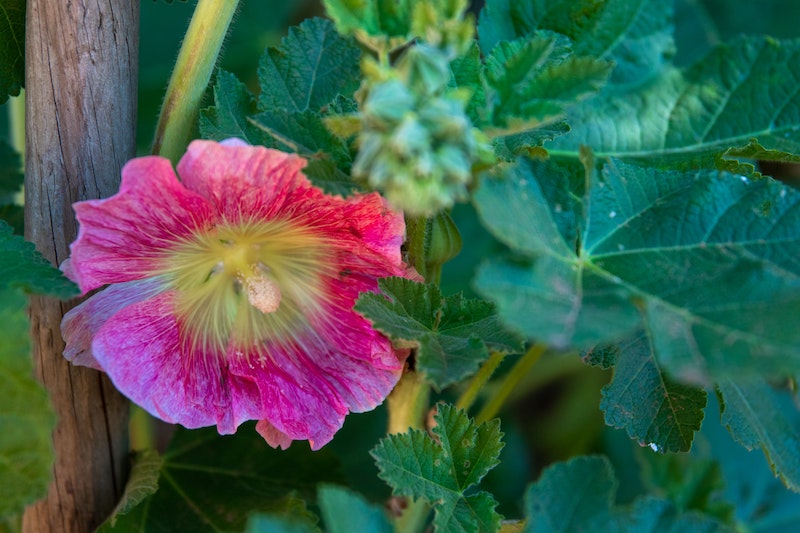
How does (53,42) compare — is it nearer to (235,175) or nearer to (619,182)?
(235,175)

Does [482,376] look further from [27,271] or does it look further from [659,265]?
[27,271]

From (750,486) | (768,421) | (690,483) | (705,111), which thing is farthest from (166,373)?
(750,486)

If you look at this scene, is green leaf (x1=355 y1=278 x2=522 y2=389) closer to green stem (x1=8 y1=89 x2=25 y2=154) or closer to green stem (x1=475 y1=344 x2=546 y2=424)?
green stem (x1=475 y1=344 x2=546 y2=424)

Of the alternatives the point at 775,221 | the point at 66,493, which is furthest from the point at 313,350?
the point at 775,221

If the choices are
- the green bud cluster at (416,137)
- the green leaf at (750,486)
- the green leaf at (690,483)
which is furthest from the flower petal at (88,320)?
the green leaf at (750,486)

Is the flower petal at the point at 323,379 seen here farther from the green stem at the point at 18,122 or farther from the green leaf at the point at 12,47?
the green stem at the point at 18,122
